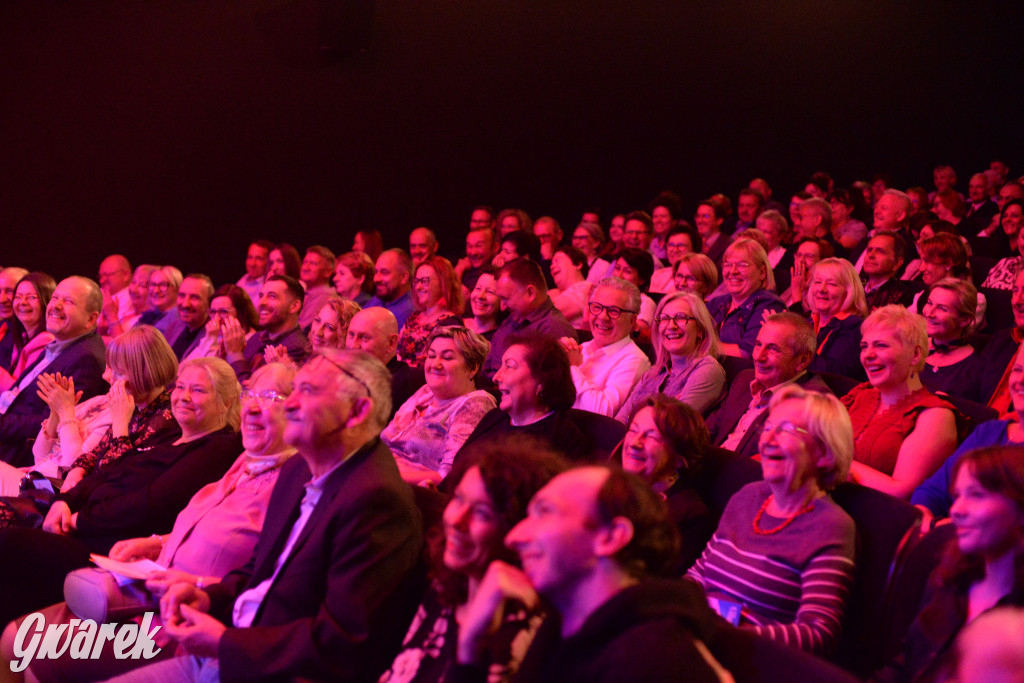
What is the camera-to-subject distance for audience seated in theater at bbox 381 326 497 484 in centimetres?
316

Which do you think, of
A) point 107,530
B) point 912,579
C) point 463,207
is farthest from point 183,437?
point 463,207

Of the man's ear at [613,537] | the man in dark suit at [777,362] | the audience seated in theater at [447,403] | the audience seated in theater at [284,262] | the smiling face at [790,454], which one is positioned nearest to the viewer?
the man's ear at [613,537]

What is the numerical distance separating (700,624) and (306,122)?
7.53m

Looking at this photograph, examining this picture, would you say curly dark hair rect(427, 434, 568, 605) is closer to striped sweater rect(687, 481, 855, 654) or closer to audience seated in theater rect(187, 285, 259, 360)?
striped sweater rect(687, 481, 855, 654)

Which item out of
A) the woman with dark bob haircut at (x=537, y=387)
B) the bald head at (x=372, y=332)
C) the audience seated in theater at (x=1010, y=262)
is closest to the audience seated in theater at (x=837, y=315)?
the audience seated in theater at (x=1010, y=262)

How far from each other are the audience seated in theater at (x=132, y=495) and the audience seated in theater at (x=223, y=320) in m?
1.75

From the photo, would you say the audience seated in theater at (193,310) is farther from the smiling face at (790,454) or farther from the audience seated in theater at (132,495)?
the smiling face at (790,454)

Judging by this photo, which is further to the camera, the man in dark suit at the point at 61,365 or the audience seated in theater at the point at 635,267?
the audience seated in theater at the point at 635,267

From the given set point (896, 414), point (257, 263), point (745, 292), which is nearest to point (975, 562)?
point (896, 414)

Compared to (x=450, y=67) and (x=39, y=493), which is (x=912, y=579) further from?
(x=450, y=67)

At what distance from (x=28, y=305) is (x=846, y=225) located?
16.9 feet

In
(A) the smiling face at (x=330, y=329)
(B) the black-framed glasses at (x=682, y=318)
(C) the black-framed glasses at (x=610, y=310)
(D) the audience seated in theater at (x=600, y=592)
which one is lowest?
(A) the smiling face at (x=330, y=329)

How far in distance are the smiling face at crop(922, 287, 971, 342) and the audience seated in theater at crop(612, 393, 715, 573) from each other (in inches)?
60.2

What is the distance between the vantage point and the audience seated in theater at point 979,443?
2.40 metres
